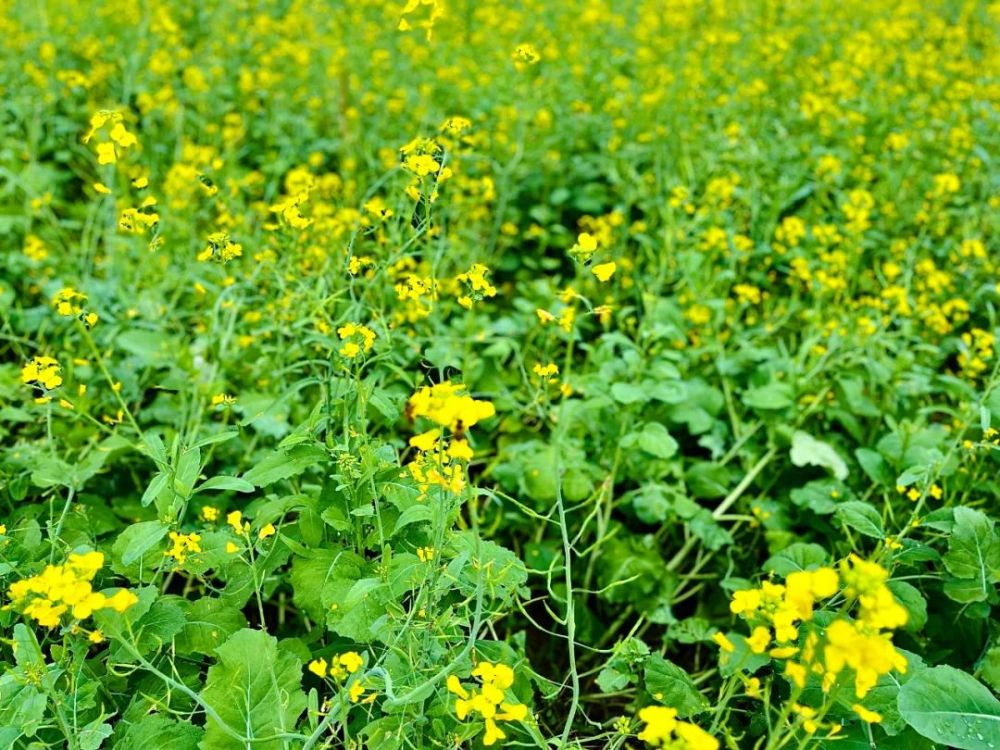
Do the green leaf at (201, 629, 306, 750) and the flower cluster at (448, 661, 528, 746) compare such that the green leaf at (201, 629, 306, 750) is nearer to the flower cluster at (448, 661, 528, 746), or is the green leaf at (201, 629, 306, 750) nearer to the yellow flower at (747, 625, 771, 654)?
the flower cluster at (448, 661, 528, 746)

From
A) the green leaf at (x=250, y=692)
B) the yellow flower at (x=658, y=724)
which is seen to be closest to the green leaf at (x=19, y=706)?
the green leaf at (x=250, y=692)

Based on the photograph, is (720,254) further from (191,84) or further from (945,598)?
(191,84)

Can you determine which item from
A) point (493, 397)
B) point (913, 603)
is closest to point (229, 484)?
point (493, 397)

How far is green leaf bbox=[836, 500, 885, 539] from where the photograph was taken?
1.77 metres

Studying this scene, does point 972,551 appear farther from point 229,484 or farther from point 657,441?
point 229,484

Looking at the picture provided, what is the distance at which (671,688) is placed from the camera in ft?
5.12

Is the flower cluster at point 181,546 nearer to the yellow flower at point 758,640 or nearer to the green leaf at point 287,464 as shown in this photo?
the green leaf at point 287,464

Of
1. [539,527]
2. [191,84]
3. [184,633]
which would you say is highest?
[191,84]

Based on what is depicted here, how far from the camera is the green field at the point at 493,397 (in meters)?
1.42

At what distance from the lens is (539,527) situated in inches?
91.0

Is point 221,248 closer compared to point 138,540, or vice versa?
point 138,540

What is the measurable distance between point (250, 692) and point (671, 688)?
76 cm

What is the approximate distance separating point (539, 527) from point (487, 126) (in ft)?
8.04

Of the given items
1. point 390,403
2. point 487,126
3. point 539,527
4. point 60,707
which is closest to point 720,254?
point 487,126
